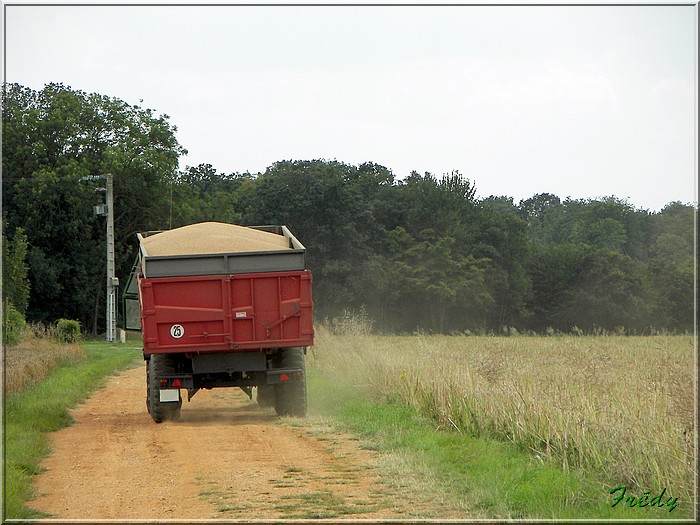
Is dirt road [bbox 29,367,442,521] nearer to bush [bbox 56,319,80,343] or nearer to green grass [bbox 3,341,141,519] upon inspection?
green grass [bbox 3,341,141,519]

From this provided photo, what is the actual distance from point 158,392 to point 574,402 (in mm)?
7045

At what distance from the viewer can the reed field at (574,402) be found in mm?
8000

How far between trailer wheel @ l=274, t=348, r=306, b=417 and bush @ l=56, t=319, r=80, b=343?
73.8 ft

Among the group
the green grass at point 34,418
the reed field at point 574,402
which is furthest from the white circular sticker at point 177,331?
the reed field at point 574,402

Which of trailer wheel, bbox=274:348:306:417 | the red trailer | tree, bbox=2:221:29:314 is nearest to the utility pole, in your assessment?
tree, bbox=2:221:29:314

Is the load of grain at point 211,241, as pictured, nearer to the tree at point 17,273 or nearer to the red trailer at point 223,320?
the red trailer at point 223,320

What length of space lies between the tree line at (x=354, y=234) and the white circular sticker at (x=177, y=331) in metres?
37.8

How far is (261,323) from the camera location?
47.8 feet

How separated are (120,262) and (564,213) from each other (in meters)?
40.0

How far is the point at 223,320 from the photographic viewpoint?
47.4ft

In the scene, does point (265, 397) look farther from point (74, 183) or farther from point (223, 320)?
point (74, 183)

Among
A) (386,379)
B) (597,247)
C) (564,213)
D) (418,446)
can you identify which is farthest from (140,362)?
(564,213)
